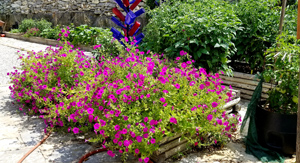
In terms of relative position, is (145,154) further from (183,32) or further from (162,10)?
(162,10)

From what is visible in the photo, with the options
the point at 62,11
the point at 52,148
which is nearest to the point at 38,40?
the point at 62,11

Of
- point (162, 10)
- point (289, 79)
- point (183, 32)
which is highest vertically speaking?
point (162, 10)

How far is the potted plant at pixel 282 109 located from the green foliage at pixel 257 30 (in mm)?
1674

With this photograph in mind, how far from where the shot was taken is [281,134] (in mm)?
2652

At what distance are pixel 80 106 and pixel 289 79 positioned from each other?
6.71 ft

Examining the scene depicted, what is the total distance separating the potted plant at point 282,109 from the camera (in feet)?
8.62

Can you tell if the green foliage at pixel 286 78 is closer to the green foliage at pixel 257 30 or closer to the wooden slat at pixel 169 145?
the wooden slat at pixel 169 145

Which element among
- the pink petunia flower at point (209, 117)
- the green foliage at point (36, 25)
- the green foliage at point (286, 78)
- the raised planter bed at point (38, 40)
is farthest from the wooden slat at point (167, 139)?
the green foliage at point (36, 25)

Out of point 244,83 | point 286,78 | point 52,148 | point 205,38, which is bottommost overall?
point 52,148

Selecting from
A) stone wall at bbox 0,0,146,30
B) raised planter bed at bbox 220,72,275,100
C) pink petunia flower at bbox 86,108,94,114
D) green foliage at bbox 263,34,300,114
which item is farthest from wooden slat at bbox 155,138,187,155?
stone wall at bbox 0,0,146,30

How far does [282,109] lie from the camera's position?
2.75 meters

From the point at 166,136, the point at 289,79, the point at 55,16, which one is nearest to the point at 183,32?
the point at 289,79

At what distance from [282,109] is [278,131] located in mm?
237

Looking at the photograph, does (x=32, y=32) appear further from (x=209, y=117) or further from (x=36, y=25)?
(x=209, y=117)
